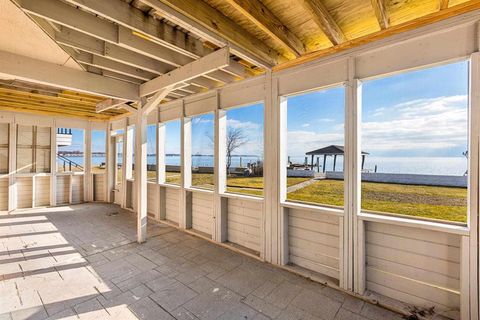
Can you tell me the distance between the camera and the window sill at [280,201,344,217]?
2.54 m

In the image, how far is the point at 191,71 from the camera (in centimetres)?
287

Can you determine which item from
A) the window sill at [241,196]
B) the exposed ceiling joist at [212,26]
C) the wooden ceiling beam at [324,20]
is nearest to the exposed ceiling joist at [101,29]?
the exposed ceiling joist at [212,26]

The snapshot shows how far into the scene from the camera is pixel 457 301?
1.98m

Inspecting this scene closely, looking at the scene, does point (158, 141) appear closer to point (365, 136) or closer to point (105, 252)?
point (105, 252)

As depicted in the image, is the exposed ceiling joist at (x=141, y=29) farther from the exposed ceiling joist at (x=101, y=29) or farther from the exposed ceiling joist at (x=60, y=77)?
the exposed ceiling joist at (x=60, y=77)

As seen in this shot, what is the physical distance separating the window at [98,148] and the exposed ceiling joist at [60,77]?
3948 millimetres

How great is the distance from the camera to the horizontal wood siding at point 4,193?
564 cm

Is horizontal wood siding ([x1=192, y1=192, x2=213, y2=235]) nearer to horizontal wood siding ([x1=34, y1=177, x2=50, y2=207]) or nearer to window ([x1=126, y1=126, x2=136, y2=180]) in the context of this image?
window ([x1=126, y1=126, x2=136, y2=180])

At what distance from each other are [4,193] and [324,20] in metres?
7.85

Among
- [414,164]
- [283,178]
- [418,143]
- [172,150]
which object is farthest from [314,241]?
[172,150]

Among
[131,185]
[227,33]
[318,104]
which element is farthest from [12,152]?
[318,104]

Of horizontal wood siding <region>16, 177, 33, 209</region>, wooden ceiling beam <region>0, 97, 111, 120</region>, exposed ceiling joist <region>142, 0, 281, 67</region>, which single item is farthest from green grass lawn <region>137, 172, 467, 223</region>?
horizontal wood siding <region>16, 177, 33, 209</region>

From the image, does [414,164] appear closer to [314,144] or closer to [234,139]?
[314,144]

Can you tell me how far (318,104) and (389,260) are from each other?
7.59 feet
